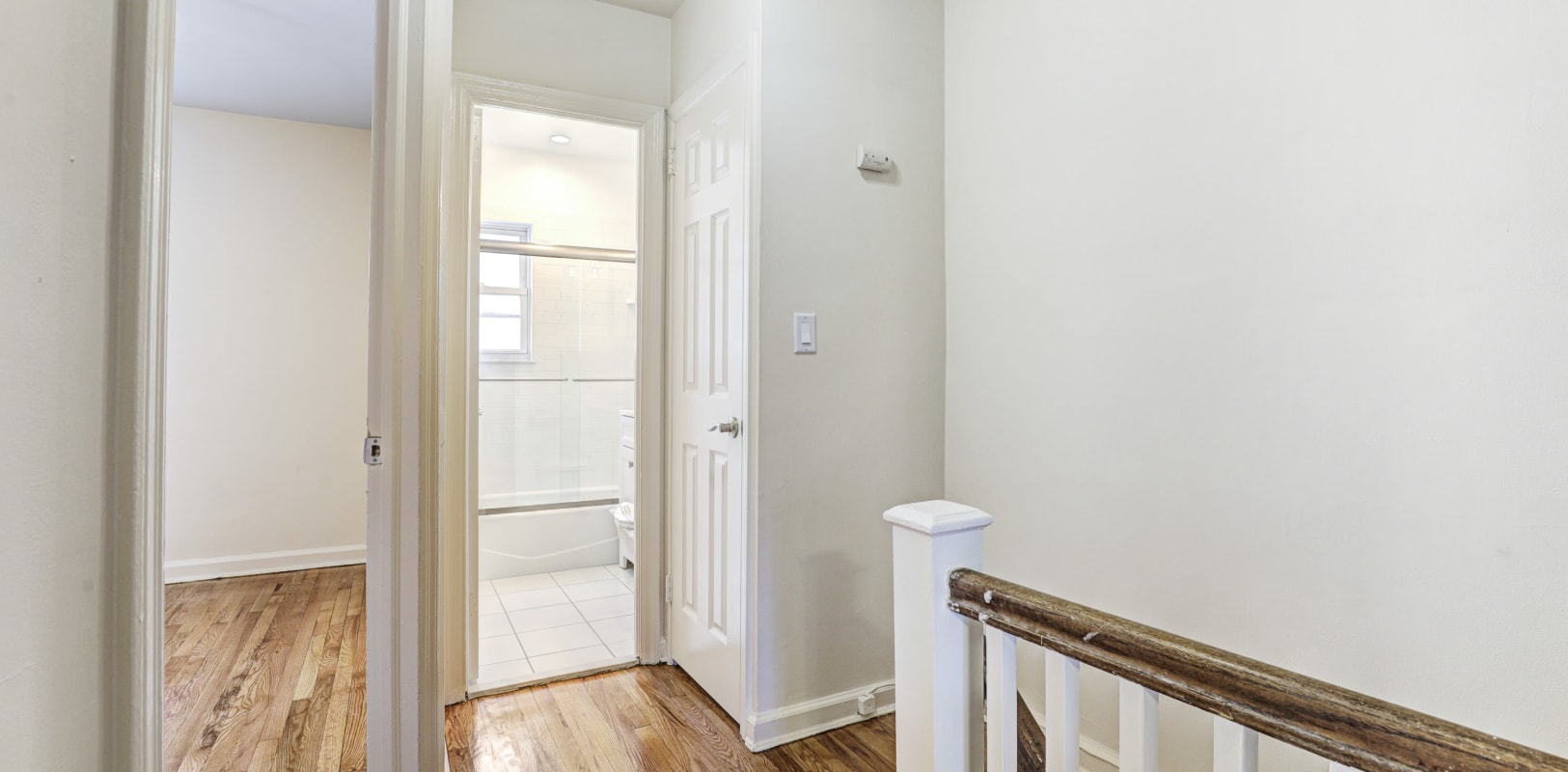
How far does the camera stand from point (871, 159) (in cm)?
215

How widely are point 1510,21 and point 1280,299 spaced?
20.6 inches

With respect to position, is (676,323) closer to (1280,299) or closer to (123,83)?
Answer: (1280,299)

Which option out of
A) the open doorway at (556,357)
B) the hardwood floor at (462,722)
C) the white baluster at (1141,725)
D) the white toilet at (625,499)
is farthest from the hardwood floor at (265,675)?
the white baluster at (1141,725)

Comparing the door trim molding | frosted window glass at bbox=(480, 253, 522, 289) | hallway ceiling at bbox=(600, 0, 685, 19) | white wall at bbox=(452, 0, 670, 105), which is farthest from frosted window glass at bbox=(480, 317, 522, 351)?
the door trim molding

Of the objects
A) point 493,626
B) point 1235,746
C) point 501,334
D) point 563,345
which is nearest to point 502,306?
point 501,334

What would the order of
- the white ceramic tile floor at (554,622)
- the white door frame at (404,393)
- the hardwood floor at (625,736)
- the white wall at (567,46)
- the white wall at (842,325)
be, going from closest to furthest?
1. the white door frame at (404,393)
2. the hardwood floor at (625,736)
3. the white wall at (842,325)
4. the white wall at (567,46)
5. the white ceramic tile floor at (554,622)

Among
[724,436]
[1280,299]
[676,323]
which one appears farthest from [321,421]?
[1280,299]

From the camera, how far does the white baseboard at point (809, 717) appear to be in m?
2.00

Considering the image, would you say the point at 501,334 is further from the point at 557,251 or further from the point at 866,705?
the point at 866,705

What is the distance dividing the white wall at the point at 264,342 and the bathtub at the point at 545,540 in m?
0.85

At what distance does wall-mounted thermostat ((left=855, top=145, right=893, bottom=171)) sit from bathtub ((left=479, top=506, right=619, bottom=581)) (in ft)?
8.39

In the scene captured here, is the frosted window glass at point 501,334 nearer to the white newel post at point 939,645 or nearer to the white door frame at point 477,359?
the white door frame at point 477,359

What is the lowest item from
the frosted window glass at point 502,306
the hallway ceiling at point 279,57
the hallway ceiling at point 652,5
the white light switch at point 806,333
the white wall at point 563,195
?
the white light switch at point 806,333

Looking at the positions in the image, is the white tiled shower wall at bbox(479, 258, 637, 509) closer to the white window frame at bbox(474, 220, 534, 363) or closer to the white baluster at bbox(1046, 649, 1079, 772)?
the white window frame at bbox(474, 220, 534, 363)
